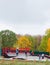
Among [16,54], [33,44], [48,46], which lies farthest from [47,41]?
[16,54]

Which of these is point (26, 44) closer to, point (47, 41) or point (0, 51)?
point (47, 41)

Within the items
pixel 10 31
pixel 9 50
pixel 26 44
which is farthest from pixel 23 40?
pixel 9 50

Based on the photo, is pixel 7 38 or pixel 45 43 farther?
pixel 45 43

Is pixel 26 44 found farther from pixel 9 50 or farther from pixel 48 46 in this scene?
pixel 9 50

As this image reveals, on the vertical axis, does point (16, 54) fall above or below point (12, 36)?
below

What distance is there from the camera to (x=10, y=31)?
4231cm

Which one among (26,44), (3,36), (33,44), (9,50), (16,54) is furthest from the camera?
(33,44)

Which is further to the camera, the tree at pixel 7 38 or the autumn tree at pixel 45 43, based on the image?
the autumn tree at pixel 45 43

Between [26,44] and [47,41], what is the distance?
520cm

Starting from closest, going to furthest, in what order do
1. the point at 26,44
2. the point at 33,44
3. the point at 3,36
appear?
the point at 3,36 → the point at 26,44 → the point at 33,44

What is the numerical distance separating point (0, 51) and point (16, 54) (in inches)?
96.5

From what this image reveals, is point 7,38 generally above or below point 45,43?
above

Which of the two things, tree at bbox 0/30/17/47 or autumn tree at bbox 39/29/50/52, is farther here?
autumn tree at bbox 39/29/50/52

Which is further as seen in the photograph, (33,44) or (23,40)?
(33,44)
